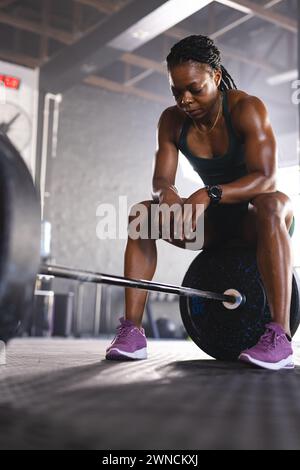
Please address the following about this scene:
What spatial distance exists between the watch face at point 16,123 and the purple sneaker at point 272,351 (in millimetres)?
3442

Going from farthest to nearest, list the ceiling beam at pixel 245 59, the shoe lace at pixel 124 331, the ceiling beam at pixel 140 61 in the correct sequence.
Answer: the ceiling beam at pixel 245 59 → the ceiling beam at pixel 140 61 → the shoe lace at pixel 124 331

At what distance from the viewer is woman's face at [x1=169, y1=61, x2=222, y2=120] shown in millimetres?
1594

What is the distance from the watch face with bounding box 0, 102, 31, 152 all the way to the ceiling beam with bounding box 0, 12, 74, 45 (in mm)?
1185

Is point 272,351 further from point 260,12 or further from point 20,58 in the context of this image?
point 20,58

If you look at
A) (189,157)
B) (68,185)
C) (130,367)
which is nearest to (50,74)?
(68,185)

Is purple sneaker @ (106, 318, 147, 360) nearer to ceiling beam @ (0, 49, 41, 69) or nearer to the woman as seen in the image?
the woman

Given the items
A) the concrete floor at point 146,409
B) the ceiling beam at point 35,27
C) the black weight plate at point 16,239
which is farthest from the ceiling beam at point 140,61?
the black weight plate at point 16,239

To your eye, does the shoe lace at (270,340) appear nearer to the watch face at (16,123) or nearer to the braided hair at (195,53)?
the braided hair at (195,53)

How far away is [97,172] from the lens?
22.4 feet

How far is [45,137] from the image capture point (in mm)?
5344

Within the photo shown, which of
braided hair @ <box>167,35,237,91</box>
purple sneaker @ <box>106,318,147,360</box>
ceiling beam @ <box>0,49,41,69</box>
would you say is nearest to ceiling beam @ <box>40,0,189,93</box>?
ceiling beam @ <box>0,49,41,69</box>

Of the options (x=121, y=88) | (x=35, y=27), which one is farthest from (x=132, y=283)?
(x=121, y=88)

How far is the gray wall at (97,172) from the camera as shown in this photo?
6562 millimetres

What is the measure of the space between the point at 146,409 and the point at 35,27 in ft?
17.4
